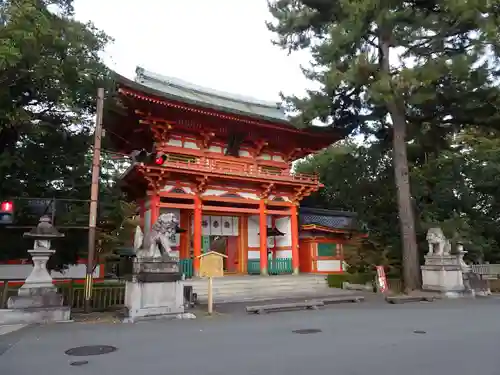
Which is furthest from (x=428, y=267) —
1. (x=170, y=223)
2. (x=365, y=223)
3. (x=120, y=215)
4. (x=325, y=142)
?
(x=120, y=215)

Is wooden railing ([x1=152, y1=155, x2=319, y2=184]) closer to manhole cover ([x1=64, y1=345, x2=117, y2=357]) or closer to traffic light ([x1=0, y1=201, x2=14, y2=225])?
traffic light ([x1=0, y1=201, x2=14, y2=225])

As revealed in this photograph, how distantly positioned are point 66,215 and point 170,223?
11.1 ft

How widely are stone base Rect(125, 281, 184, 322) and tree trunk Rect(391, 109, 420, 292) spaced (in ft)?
31.0

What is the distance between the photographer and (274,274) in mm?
19312

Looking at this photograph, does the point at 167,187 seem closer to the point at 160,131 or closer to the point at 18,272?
the point at 160,131

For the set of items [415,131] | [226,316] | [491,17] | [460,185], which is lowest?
[226,316]

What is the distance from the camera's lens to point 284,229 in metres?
21.4

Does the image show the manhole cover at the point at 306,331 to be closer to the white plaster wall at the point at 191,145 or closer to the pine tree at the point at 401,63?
the pine tree at the point at 401,63

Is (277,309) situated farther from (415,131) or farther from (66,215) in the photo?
(415,131)

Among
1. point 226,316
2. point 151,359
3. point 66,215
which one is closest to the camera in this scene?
point 151,359

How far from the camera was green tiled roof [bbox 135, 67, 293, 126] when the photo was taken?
21359mm

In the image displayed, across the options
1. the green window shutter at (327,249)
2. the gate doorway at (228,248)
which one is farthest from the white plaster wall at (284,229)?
the green window shutter at (327,249)

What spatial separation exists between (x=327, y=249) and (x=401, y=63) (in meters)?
11.1

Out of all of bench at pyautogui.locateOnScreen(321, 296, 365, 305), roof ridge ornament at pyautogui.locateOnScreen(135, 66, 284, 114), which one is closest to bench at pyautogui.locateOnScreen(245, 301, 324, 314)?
bench at pyautogui.locateOnScreen(321, 296, 365, 305)
